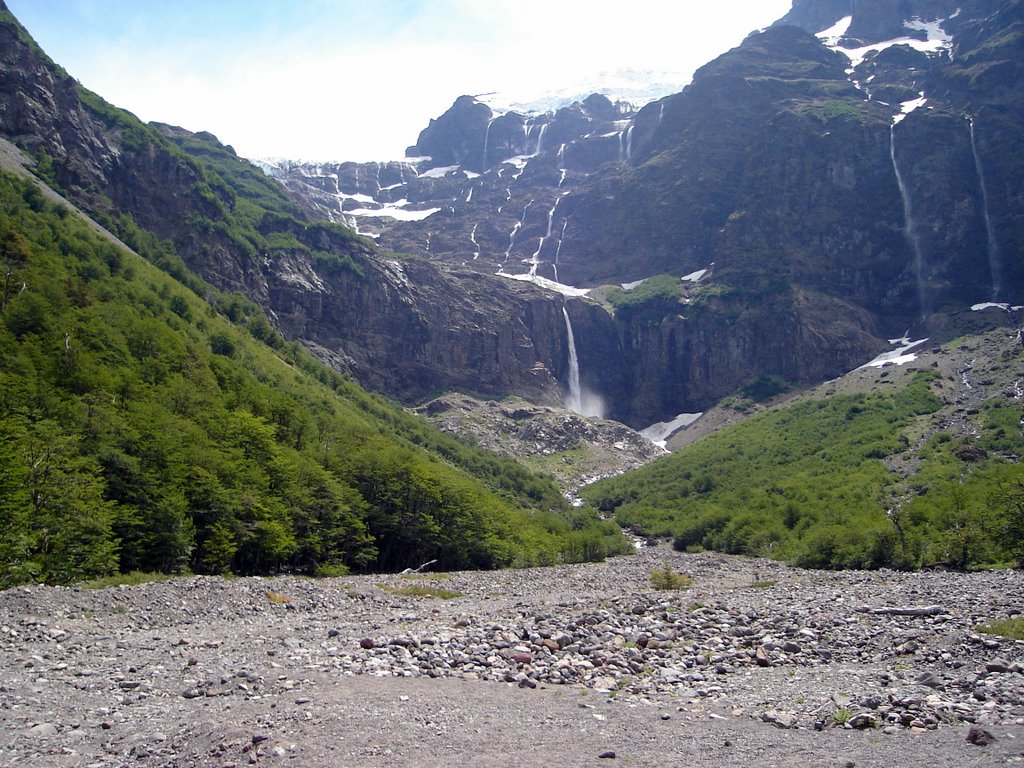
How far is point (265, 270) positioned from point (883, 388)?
15175 centimetres

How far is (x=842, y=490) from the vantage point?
93.6m

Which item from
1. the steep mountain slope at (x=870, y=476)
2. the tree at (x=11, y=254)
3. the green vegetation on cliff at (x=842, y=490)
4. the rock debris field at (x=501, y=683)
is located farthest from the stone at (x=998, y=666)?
the tree at (x=11, y=254)

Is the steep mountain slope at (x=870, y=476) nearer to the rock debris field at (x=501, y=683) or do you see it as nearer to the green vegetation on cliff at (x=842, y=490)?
the green vegetation on cliff at (x=842, y=490)

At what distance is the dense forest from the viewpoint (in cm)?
3266

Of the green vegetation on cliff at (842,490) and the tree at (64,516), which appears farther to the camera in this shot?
the green vegetation on cliff at (842,490)

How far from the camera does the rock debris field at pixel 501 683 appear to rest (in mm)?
12539

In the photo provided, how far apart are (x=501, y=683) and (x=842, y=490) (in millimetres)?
88799

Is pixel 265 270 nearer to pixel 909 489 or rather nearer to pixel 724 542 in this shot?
pixel 724 542

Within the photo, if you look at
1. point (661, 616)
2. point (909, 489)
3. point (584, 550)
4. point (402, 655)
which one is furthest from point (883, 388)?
point (402, 655)

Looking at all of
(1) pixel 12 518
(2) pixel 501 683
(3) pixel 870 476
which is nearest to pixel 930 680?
(2) pixel 501 683

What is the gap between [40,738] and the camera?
12695 mm

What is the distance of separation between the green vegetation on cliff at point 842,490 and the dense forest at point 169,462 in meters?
20.0

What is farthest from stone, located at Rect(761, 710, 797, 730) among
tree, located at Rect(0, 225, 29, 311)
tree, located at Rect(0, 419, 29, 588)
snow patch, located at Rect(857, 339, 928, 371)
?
snow patch, located at Rect(857, 339, 928, 371)

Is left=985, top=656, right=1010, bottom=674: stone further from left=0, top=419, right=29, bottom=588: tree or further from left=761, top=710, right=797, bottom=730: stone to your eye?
left=0, top=419, right=29, bottom=588: tree
